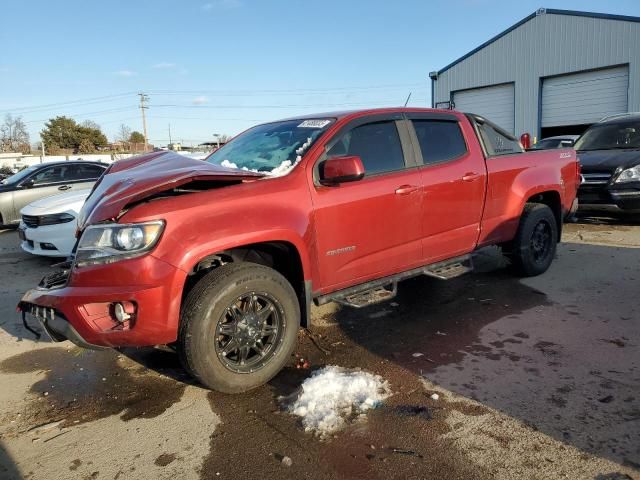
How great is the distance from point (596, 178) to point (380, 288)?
5976 millimetres

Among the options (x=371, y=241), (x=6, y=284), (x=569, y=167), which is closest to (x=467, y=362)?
(x=371, y=241)

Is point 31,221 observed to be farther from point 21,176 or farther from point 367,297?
point 367,297

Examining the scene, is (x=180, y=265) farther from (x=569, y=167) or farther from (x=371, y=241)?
(x=569, y=167)

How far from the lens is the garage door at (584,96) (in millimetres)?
22106

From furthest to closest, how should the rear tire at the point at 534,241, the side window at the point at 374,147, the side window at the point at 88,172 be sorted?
the side window at the point at 88,172
the rear tire at the point at 534,241
the side window at the point at 374,147

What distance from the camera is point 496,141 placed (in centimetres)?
532

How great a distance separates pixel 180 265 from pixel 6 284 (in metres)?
4.68

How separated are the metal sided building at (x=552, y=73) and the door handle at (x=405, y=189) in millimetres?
21419

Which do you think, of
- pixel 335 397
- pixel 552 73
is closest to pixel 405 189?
pixel 335 397

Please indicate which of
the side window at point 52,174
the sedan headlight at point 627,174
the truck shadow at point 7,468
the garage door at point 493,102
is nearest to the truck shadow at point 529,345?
the truck shadow at point 7,468

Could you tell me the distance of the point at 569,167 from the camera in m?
5.94

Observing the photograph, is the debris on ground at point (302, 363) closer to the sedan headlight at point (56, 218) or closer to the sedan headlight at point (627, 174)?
the sedan headlight at point (56, 218)

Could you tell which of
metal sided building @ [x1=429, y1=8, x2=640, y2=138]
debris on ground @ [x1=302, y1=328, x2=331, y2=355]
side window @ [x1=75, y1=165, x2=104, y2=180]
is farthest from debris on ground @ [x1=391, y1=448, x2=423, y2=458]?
metal sided building @ [x1=429, y1=8, x2=640, y2=138]

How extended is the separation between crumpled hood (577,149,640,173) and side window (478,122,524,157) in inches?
144
